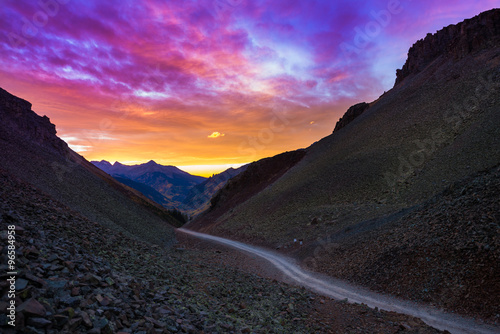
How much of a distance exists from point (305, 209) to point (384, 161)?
17.1 meters

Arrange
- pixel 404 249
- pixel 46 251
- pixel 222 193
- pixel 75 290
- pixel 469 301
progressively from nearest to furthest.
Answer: pixel 75 290 < pixel 46 251 < pixel 469 301 < pixel 404 249 < pixel 222 193

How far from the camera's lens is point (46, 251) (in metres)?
7.39

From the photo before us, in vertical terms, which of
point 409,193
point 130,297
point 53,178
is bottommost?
point 130,297

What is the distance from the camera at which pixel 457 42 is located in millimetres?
74625

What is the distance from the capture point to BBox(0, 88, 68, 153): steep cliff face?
45.8 metres

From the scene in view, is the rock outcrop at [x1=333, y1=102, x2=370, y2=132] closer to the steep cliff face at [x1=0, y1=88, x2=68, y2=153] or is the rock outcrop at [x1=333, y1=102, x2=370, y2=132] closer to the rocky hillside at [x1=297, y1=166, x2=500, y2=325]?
the rocky hillside at [x1=297, y1=166, x2=500, y2=325]

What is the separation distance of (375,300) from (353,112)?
8994 centimetres

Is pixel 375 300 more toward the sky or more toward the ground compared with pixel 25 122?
more toward the ground

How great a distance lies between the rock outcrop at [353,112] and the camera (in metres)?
93.1

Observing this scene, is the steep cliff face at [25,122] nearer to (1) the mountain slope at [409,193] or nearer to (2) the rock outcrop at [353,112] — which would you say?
(1) the mountain slope at [409,193]

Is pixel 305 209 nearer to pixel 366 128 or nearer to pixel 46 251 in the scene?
pixel 366 128

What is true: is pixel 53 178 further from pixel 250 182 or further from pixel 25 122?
pixel 250 182

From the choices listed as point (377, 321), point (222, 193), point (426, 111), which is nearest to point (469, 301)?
point (377, 321)

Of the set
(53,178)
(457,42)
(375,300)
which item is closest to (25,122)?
(53,178)
